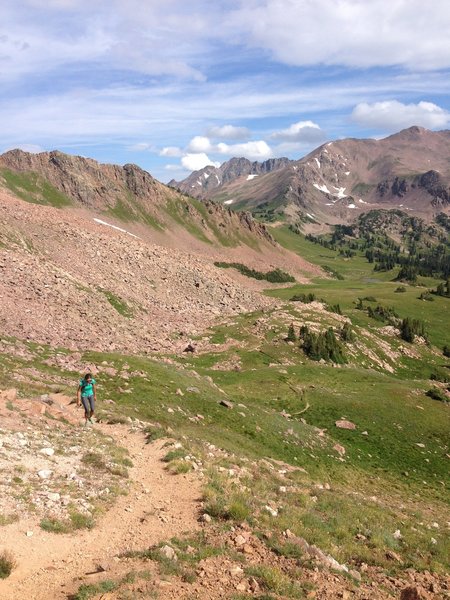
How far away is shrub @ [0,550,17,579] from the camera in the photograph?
38.5 feet

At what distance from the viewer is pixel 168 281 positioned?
277 ft

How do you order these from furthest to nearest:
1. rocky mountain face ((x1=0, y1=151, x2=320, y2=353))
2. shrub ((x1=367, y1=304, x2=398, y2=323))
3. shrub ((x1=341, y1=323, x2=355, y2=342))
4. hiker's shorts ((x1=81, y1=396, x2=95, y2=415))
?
shrub ((x1=367, y1=304, x2=398, y2=323)) → shrub ((x1=341, y1=323, x2=355, y2=342)) → rocky mountain face ((x1=0, y1=151, x2=320, y2=353)) → hiker's shorts ((x1=81, y1=396, x2=95, y2=415))

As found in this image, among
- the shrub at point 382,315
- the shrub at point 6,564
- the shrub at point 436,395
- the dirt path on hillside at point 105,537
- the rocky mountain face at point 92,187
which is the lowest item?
the shrub at point 436,395

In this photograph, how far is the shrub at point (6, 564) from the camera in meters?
11.8

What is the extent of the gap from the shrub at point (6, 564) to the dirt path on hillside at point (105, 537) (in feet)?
0.47

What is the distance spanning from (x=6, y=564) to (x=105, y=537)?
3.37 metres

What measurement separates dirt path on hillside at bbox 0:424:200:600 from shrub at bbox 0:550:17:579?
0.14 m

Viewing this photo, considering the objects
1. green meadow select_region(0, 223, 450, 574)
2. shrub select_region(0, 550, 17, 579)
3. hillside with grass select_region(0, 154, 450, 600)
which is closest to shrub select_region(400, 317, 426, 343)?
hillside with grass select_region(0, 154, 450, 600)

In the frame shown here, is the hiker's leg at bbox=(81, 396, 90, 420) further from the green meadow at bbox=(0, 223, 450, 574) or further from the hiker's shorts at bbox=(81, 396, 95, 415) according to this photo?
the green meadow at bbox=(0, 223, 450, 574)

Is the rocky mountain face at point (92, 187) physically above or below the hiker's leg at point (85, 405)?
above

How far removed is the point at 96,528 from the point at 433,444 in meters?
38.2

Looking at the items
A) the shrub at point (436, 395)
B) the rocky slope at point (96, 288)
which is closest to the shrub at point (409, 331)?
the rocky slope at point (96, 288)

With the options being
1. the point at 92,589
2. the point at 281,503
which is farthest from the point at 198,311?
the point at 92,589

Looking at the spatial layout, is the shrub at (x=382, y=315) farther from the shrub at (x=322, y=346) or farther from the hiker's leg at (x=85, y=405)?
the hiker's leg at (x=85, y=405)
